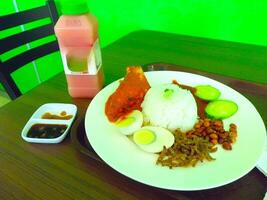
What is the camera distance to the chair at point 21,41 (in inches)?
47.3

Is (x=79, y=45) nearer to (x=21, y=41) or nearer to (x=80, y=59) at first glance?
(x=80, y=59)

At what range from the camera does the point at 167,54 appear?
1272 millimetres

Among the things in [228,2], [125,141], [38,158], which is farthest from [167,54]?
[38,158]

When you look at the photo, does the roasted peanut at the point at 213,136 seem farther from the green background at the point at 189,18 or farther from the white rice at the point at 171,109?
the green background at the point at 189,18

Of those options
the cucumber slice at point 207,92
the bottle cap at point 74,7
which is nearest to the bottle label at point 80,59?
the bottle cap at point 74,7

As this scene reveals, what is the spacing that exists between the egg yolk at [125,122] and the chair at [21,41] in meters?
0.66

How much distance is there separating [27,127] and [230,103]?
2.09ft

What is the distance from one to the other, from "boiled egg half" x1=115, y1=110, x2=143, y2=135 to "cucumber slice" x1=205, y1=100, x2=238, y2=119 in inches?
8.5

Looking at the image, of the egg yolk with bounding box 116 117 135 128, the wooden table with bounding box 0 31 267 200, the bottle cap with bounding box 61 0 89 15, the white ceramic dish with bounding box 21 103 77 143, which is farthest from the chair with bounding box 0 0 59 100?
the egg yolk with bounding box 116 117 135 128

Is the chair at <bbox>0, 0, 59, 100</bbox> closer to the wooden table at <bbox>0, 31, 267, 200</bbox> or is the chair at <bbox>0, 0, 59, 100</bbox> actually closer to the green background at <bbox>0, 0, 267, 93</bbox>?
the wooden table at <bbox>0, 31, 267, 200</bbox>

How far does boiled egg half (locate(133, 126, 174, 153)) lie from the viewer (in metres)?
0.68

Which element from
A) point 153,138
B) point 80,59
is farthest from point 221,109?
point 80,59

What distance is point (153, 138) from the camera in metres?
0.71

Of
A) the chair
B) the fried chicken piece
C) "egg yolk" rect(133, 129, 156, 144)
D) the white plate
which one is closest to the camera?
the white plate
